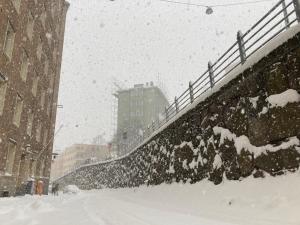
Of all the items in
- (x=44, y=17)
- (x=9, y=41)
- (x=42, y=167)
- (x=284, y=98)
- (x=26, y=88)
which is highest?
(x=44, y=17)

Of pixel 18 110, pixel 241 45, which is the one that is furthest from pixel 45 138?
pixel 241 45

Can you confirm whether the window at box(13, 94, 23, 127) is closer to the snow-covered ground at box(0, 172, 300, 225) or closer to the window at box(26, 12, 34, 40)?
the window at box(26, 12, 34, 40)

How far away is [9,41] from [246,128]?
14.2 meters

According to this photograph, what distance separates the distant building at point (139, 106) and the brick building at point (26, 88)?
49.0m

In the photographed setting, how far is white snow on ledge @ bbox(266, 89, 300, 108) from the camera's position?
6883 millimetres

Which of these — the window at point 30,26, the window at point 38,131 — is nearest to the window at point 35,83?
the window at point 38,131

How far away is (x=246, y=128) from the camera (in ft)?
28.5

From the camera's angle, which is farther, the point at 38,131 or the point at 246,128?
the point at 38,131

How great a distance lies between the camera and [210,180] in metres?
10.4

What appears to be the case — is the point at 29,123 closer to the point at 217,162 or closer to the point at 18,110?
the point at 18,110

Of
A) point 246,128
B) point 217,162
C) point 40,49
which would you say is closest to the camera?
point 246,128

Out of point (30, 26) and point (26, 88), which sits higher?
point (30, 26)

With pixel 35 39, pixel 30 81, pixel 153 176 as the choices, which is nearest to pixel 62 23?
pixel 35 39

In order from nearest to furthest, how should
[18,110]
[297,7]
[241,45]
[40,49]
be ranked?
[297,7], [241,45], [18,110], [40,49]
